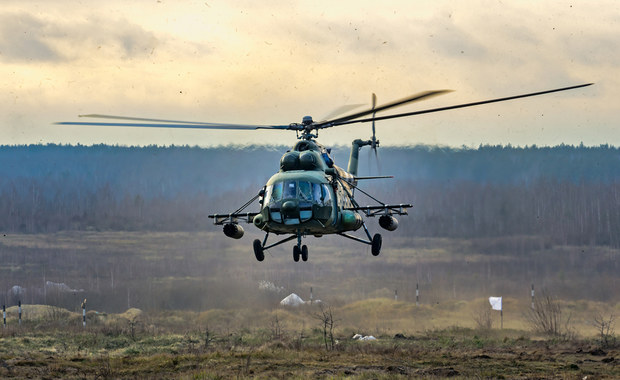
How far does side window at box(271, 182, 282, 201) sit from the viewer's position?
26438 mm

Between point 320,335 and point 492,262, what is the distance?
72.3 feet

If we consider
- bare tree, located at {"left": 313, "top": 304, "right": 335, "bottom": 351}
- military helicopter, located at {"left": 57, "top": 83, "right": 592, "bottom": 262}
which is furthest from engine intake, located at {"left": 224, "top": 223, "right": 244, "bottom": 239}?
bare tree, located at {"left": 313, "top": 304, "right": 335, "bottom": 351}

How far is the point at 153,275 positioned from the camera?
65.0 metres

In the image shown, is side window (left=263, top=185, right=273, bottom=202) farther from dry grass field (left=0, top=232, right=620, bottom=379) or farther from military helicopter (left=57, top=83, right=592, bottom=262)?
dry grass field (left=0, top=232, right=620, bottom=379)

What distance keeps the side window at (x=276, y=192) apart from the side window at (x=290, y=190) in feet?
0.51

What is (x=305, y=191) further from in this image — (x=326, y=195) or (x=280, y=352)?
(x=280, y=352)

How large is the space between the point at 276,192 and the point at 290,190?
0.50m

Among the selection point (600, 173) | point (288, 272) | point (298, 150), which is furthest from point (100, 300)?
point (600, 173)

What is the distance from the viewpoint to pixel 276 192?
26562 millimetres

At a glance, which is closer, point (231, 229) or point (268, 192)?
point (268, 192)

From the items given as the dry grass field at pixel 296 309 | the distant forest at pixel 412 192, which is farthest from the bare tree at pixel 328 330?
the distant forest at pixel 412 192

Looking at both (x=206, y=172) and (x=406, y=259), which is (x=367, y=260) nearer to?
(x=406, y=259)

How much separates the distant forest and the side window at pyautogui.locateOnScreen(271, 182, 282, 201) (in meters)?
30.0

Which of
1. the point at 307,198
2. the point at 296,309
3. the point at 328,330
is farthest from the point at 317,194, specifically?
the point at 296,309
